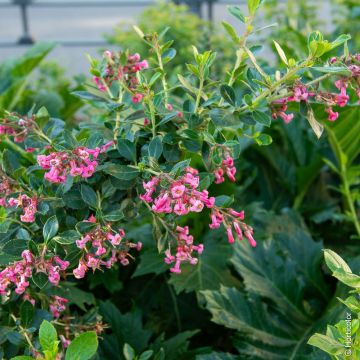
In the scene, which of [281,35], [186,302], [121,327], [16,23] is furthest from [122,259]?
[16,23]

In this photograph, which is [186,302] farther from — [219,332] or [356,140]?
[356,140]

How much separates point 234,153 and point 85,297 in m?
0.61

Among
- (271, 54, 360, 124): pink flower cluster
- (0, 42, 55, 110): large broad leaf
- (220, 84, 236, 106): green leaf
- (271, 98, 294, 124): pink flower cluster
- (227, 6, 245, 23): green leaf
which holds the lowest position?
(0, 42, 55, 110): large broad leaf

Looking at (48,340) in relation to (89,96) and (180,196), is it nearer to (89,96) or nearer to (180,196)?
(180,196)

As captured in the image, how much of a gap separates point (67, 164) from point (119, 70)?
32 cm

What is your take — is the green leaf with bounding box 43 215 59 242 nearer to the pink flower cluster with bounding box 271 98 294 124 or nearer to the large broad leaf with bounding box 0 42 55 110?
the pink flower cluster with bounding box 271 98 294 124

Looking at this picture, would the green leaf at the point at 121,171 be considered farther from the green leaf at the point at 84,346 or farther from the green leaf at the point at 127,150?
the green leaf at the point at 84,346

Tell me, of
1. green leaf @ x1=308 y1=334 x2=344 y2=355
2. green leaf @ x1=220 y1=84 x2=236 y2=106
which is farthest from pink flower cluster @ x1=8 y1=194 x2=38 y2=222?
green leaf @ x1=308 y1=334 x2=344 y2=355

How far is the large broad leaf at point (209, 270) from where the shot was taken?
1.81 m

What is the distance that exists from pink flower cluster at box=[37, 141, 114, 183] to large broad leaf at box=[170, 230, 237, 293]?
28.3 inches

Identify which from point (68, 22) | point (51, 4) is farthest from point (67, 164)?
point (68, 22)

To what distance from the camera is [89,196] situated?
46.9 inches

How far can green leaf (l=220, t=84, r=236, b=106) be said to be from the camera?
121 centimetres

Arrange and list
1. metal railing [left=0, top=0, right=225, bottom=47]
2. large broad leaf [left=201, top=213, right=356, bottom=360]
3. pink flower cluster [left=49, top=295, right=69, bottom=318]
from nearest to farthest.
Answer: pink flower cluster [left=49, top=295, right=69, bottom=318] → large broad leaf [left=201, top=213, right=356, bottom=360] → metal railing [left=0, top=0, right=225, bottom=47]
